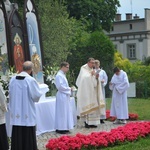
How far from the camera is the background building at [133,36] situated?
52.5 metres

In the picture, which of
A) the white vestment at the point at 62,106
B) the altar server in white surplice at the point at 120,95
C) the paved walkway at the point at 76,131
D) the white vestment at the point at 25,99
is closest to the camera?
the white vestment at the point at 25,99

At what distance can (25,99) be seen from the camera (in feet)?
28.2

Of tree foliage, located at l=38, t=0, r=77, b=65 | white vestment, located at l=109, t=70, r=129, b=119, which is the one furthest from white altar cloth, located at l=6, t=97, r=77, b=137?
tree foliage, located at l=38, t=0, r=77, b=65

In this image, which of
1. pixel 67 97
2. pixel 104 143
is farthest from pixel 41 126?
pixel 104 143

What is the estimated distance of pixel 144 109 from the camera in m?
18.1

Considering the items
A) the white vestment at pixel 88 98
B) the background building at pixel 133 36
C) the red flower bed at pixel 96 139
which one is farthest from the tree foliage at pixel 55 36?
the background building at pixel 133 36

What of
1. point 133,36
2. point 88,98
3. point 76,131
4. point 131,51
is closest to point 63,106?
point 76,131

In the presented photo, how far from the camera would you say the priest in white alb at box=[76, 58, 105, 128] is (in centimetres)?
1308

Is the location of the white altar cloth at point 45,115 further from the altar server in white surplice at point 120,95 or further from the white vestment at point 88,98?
the altar server in white surplice at point 120,95

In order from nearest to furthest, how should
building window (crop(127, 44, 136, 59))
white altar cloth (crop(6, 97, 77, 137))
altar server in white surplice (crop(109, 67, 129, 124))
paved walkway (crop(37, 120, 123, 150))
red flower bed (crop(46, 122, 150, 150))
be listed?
red flower bed (crop(46, 122, 150, 150)) < paved walkway (crop(37, 120, 123, 150)) < white altar cloth (crop(6, 97, 77, 137)) < altar server in white surplice (crop(109, 67, 129, 124)) < building window (crop(127, 44, 136, 59))

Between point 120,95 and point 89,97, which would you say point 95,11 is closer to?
point 120,95

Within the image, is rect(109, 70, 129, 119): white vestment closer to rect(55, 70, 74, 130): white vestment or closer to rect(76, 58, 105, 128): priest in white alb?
rect(76, 58, 105, 128): priest in white alb

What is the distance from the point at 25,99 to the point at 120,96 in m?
6.03

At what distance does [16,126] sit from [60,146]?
1030 mm
